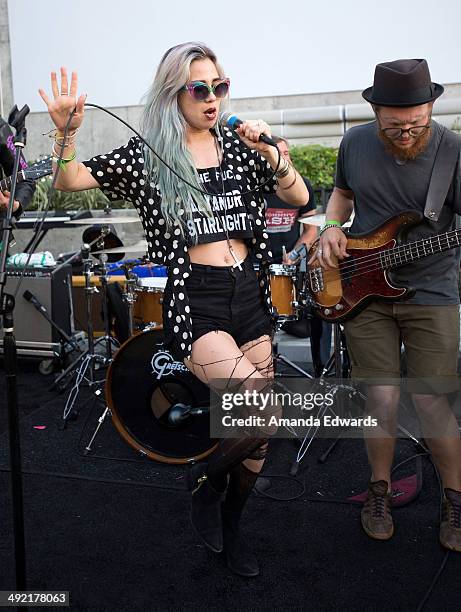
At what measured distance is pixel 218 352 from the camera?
8.80 ft

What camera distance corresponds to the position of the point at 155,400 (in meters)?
4.42

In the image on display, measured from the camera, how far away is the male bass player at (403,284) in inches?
114

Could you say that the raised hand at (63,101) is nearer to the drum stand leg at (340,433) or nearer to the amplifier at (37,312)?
the drum stand leg at (340,433)

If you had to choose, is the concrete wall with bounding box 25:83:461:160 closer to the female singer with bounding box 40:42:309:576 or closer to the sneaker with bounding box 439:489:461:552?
the female singer with bounding box 40:42:309:576

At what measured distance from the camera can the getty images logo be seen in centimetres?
435

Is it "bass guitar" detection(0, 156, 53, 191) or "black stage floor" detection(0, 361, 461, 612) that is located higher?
"bass guitar" detection(0, 156, 53, 191)

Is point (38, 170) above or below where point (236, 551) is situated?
above

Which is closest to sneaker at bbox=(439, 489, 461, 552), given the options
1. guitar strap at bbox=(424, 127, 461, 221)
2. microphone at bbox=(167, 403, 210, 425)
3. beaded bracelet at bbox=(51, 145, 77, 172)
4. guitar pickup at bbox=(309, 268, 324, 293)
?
guitar pickup at bbox=(309, 268, 324, 293)

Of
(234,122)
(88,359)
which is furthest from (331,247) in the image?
(88,359)

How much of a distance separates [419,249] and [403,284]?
21cm

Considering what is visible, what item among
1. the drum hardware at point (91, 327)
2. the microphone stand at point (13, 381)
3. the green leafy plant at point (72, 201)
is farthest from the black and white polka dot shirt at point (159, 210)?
the green leafy plant at point (72, 201)

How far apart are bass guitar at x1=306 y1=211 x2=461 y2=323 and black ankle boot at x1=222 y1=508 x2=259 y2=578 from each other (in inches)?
43.7

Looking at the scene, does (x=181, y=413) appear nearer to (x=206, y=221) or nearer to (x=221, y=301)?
(x=221, y=301)

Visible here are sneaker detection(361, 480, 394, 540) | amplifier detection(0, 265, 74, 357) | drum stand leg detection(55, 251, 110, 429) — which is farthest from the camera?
amplifier detection(0, 265, 74, 357)
